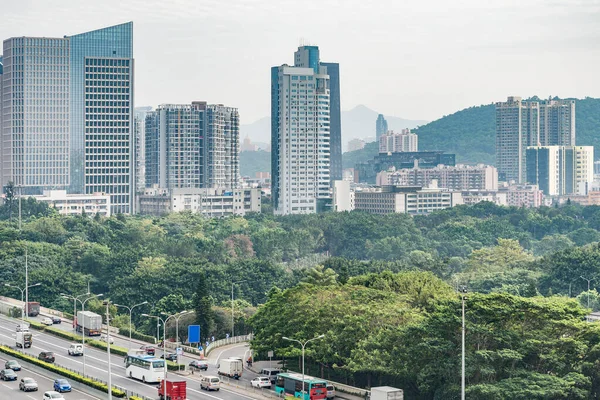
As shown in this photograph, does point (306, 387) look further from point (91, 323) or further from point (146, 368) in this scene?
point (91, 323)

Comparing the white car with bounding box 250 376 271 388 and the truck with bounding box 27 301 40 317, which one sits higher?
the truck with bounding box 27 301 40 317

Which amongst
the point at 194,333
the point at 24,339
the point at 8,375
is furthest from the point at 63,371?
the point at 194,333

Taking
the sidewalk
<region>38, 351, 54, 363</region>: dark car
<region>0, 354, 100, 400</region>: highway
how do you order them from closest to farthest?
<region>0, 354, 100, 400</region>: highway, the sidewalk, <region>38, 351, 54, 363</region>: dark car

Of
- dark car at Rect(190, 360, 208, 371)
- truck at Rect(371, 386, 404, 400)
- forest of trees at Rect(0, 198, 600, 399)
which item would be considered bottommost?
dark car at Rect(190, 360, 208, 371)

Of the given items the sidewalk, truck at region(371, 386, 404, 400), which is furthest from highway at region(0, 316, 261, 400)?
truck at region(371, 386, 404, 400)

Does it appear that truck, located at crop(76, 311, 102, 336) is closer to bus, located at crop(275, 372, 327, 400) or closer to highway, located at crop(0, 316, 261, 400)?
highway, located at crop(0, 316, 261, 400)

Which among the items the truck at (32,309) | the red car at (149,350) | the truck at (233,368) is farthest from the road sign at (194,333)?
the truck at (32,309)

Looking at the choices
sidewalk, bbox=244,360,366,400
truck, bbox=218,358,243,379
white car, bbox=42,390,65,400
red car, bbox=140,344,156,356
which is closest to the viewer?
white car, bbox=42,390,65,400
